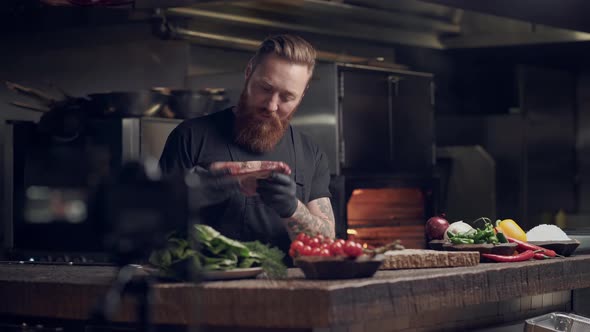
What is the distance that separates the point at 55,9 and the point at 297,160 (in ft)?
9.37

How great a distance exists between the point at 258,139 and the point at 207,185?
1451 millimetres

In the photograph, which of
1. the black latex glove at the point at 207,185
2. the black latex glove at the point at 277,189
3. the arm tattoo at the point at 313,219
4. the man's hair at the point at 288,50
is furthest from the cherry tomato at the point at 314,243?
the man's hair at the point at 288,50

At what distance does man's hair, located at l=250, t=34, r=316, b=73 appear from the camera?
11.9 feet

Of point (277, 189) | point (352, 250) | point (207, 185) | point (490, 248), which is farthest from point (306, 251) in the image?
point (490, 248)

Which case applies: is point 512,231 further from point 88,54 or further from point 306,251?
point 88,54

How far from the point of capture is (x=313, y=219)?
11.3ft

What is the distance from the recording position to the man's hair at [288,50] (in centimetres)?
363

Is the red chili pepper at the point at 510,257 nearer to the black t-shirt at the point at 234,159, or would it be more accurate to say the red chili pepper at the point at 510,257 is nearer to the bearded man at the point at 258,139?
the bearded man at the point at 258,139

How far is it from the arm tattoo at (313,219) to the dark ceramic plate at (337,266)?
793 mm

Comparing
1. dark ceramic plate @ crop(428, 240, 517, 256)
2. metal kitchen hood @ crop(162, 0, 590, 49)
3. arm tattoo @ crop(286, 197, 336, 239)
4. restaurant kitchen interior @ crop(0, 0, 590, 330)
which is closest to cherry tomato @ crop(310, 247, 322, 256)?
arm tattoo @ crop(286, 197, 336, 239)

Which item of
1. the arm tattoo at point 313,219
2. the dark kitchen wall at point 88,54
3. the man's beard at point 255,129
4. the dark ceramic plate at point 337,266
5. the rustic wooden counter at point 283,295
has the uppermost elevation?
the dark kitchen wall at point 88,54

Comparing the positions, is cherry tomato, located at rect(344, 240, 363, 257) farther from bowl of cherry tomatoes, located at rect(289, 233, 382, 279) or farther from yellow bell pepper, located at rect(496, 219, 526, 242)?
yellow bell pepper, located at rect(496, 219, 526, 242)

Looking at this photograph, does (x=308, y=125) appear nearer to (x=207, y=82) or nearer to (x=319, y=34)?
(x=207, y=82)

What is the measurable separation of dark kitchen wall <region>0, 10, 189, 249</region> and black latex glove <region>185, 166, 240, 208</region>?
371cm
